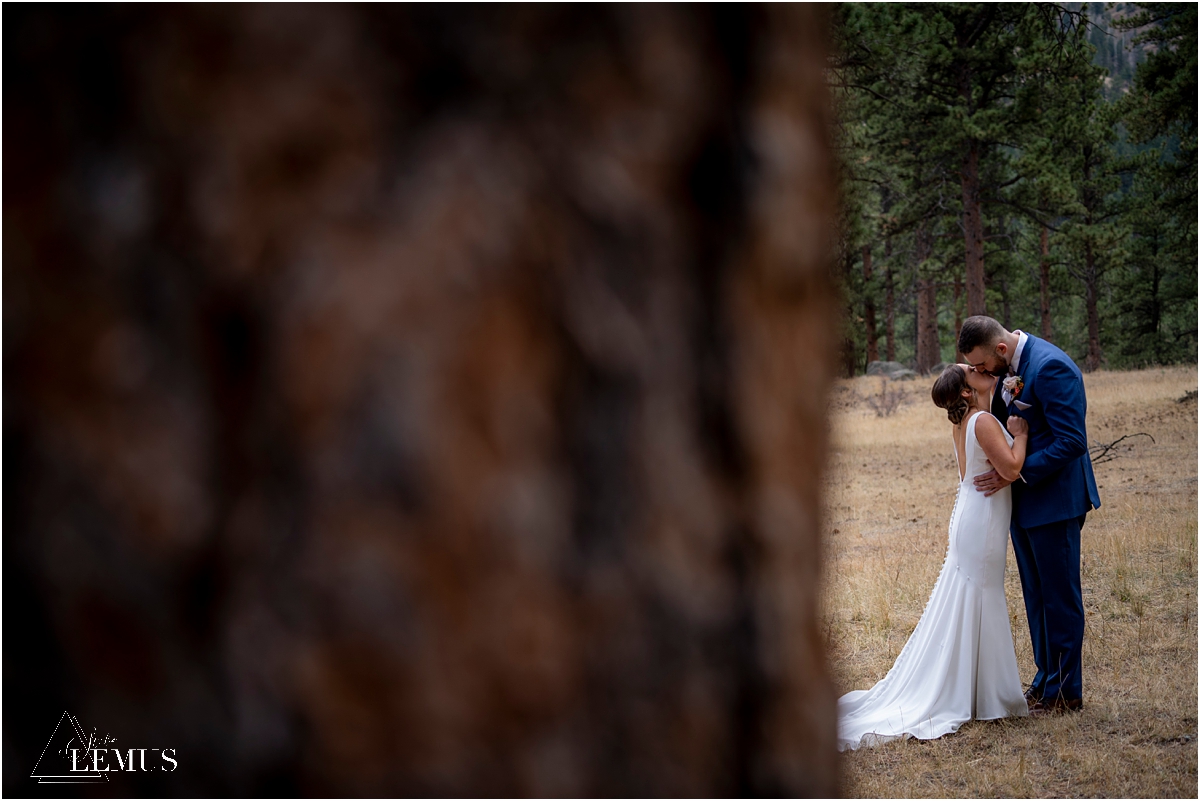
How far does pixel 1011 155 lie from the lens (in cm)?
2752

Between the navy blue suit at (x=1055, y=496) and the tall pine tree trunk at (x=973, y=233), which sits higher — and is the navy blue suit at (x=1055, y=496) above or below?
below

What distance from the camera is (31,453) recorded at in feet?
1.65

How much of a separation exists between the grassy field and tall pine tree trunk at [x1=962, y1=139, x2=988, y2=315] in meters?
8.49

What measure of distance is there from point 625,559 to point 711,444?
103 millimetres

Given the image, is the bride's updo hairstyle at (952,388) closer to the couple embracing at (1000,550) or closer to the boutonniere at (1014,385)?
the couple embracing at (1000,550)

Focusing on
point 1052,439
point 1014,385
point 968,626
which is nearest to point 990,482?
point 1052,439

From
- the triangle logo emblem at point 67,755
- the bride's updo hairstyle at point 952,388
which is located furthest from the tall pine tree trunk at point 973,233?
the triangle logo emblem at point 67,755

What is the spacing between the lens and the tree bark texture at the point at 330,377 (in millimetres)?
495

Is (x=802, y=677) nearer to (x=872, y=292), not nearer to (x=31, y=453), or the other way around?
(x=31, y=453)

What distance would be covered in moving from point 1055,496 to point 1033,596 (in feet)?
2.18

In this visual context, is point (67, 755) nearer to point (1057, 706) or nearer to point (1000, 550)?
point (1000, 550)

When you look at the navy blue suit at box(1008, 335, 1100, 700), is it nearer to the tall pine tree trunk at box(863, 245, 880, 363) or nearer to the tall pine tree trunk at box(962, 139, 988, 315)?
the tall pine tree trunk at box(962, 139, 988, 315)

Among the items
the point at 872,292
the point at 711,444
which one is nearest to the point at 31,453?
the point at 711,444

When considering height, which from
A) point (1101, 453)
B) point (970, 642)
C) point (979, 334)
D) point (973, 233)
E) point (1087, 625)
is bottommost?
point (1087, 625)
